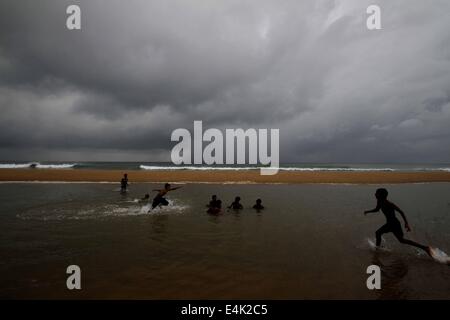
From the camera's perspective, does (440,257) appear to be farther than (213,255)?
No

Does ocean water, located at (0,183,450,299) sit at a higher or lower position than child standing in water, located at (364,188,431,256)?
lower

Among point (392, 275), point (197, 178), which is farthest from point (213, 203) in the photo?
point (197, 178)

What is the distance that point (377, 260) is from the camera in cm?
758

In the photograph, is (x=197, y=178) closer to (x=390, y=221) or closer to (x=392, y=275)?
(x=390, y=221)

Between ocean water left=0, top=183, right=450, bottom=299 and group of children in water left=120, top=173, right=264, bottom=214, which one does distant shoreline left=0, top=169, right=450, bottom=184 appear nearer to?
group of children in water left=120, top=173, right=264, bottom=214

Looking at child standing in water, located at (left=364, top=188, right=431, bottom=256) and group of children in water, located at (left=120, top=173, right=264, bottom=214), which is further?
group of children in water, located at (left=120, top=173, right=264, bottom=214)

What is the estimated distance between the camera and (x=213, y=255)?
7.73 meters

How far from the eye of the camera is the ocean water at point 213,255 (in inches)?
222

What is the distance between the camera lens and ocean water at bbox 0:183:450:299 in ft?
18.5

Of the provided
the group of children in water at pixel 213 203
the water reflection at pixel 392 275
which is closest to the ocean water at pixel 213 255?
the water reflection at pixel 392 275

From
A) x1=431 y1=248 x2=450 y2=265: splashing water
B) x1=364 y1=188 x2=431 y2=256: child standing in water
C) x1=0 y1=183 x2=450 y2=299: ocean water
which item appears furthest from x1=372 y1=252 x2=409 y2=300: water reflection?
x1=431 y1=248 x2=450 y2=265: splashing water

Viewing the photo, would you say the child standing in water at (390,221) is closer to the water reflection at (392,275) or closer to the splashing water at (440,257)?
the water reflection at (392,275)

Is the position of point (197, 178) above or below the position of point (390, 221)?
above

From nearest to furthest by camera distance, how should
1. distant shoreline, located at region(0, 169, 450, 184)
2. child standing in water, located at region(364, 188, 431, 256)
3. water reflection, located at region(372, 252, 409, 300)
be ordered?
water reflection, located at region(372, 252, 409, 300), child standing in water, located at region(364, 188, 431, 256), distant shoreline, located at region(0, 169, 450, 184)
